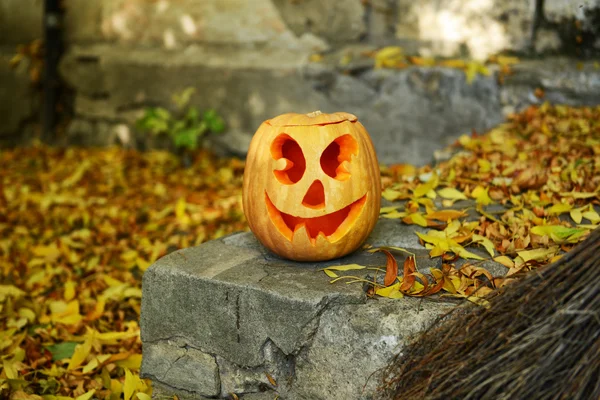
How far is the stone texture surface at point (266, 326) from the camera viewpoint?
1.76m

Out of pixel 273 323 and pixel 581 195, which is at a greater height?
pixel 581 195

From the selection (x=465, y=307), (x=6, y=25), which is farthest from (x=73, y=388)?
(x=6, y=25)

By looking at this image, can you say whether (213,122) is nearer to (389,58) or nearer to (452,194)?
(389,58)

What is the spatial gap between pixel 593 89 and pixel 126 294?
279cm

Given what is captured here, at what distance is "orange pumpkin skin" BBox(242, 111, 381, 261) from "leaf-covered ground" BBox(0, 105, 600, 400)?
0.13m

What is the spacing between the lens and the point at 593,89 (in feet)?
11.8

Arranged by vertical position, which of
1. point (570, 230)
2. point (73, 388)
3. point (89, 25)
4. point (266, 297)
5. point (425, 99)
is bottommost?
point (73, 388)

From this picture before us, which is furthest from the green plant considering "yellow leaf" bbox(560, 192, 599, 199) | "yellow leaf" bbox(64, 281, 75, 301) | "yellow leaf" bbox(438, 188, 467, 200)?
"yellow leaf" bbox(560, 192, 599, 199)

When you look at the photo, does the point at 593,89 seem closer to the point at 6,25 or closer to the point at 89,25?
the point at 89,25

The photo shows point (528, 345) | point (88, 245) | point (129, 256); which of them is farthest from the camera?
point (88, 245)

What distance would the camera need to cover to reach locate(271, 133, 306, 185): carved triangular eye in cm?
208

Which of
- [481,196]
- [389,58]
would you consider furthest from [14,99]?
[481,196]

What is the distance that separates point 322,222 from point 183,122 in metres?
2.86

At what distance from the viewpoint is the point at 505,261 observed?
79.0 inches
